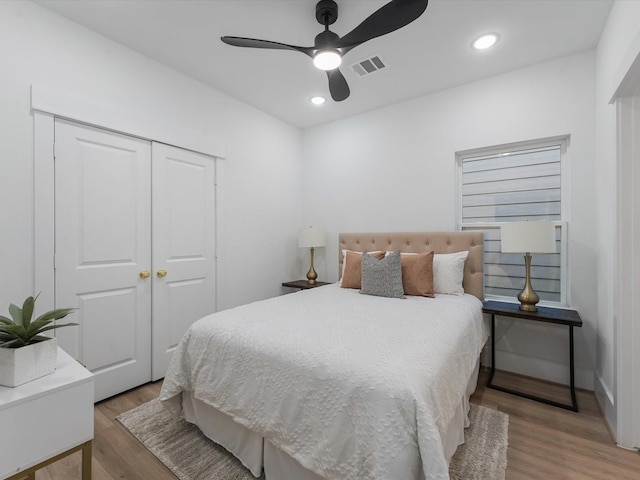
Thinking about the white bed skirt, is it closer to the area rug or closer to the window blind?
the area rug

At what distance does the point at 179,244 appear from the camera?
2.80 metres

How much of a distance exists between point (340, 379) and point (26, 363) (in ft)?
3.90

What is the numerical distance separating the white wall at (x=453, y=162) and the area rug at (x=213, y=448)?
977 millimetres

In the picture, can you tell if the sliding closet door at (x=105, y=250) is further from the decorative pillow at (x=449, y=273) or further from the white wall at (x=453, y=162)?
the decorative pillow at (x=449, y=273)

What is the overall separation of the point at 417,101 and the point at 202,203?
2.53 m

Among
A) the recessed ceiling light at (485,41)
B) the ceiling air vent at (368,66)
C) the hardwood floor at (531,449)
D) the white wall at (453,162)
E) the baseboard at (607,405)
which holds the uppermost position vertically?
the ceiling air vent at (368,66)

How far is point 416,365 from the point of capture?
4.06 feet

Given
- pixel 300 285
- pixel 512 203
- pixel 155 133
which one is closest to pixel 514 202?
pixel 512 203

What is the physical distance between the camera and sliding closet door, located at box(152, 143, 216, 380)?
104 inches

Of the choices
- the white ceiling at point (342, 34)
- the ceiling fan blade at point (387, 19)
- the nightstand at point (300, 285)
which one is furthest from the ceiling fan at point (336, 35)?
the nightstand at point (300, 285)

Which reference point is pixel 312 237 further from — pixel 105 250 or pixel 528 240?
pixel 528 240

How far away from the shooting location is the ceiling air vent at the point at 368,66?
2607 mm

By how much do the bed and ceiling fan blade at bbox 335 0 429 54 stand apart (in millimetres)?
1708

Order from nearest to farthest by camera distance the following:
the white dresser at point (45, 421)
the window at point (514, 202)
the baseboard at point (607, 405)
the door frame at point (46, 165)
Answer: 1. the white dresser at point (45, 421)
2. the baseboard at point (607, 405)
3. the door frame at point (46, 165)
4. the window at point (514, 202)
